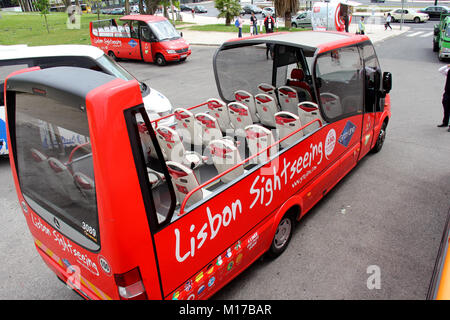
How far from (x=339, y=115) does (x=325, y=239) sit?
177 centimetres

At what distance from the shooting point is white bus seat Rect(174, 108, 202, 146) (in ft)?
15.8

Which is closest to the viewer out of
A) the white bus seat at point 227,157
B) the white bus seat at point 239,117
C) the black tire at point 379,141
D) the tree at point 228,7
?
the white bus seat at point 227,157

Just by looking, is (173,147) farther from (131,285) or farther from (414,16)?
(414,16)

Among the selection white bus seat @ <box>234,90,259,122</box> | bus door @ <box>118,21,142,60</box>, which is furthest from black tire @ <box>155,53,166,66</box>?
white bus seat @ <box>234,90,259,122</box>

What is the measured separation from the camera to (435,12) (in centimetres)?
3409

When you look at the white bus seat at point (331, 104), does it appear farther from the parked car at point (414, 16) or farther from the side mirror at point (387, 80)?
the parked car at point (414, 16)

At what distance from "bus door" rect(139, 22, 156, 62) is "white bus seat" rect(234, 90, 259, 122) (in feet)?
40.0

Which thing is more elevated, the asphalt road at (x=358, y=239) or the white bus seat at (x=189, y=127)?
the white bus seat at (x=189, y=127)

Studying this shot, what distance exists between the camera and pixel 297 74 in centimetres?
644

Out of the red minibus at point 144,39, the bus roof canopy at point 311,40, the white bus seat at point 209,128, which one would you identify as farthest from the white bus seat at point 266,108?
the red minibus at point 144,39

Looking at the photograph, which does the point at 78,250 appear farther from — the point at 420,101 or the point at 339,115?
the point at 420,101

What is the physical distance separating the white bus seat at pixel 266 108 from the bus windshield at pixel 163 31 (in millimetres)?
12579

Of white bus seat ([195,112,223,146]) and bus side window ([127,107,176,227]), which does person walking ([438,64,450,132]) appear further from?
bus side window ([127,107,176,227])

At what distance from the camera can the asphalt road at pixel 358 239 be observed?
399cm
